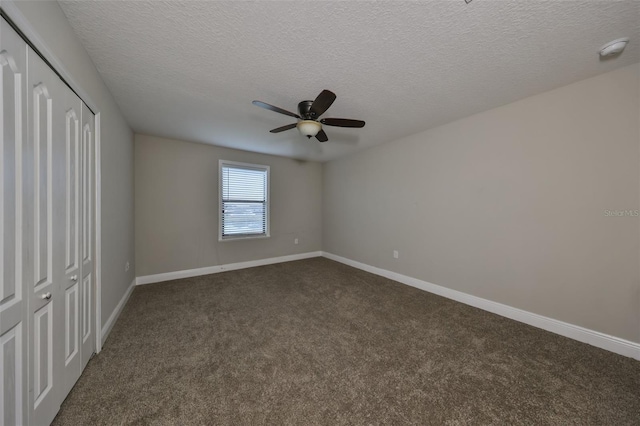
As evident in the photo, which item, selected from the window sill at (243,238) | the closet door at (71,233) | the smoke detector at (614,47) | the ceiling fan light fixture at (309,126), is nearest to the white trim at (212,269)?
the window sill at (243,238)

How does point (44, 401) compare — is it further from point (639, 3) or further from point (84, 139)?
point (639, 3)

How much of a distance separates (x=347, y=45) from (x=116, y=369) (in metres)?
3.01

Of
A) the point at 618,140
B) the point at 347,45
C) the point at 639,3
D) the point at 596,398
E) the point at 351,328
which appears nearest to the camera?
the point at 639,3

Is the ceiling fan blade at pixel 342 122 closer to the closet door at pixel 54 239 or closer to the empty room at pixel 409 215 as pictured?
the empty room at pixel 409 215

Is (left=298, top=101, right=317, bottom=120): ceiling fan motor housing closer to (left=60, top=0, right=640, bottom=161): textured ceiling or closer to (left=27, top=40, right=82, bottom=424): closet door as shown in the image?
(left=60, top=0, right=640, bottom=161): textured ceiling

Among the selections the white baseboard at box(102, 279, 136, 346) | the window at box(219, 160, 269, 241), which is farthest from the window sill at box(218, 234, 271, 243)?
the white baseboard at box(102, 279, 136, 346)

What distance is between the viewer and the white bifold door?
97 cm

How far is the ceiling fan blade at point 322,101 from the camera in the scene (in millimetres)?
1796

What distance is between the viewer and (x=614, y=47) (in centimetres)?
160

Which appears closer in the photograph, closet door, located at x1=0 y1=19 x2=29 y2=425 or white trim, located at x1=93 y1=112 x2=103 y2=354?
closet door, located at x1=0 y1=19 x2=29 y2=425

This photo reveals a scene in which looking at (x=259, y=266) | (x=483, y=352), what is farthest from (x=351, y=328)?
(x=259, y=266)

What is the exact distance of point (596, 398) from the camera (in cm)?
148

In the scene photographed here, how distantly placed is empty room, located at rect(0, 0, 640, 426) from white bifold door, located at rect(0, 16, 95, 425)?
0.01 metres

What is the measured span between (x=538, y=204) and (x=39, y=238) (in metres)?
4.03
